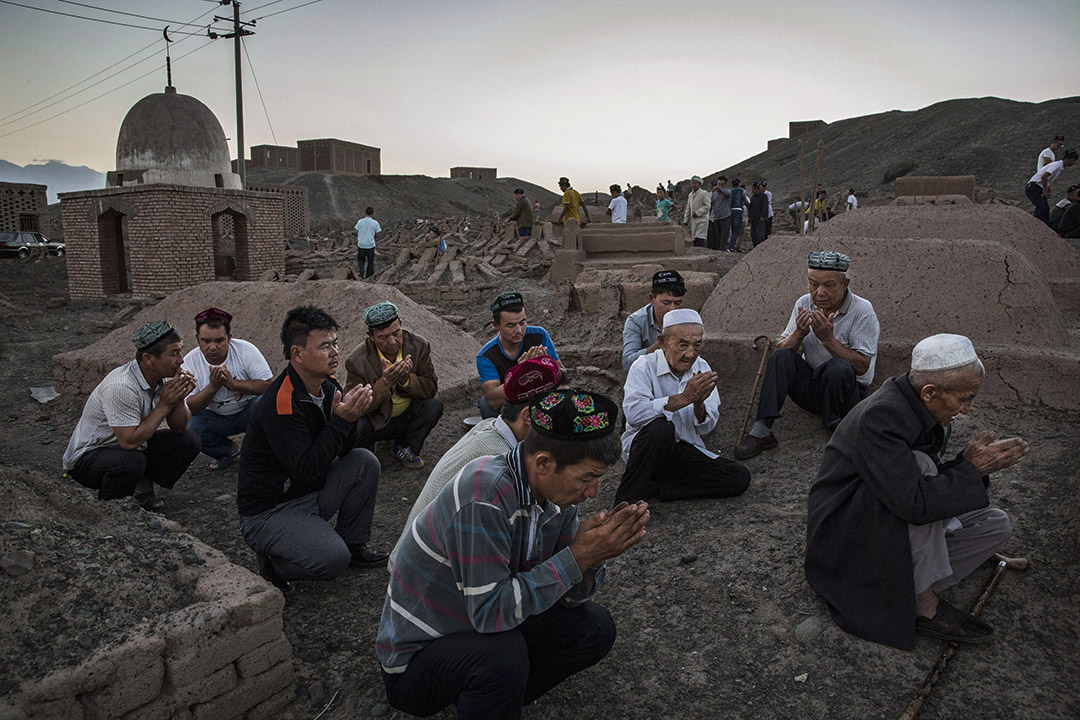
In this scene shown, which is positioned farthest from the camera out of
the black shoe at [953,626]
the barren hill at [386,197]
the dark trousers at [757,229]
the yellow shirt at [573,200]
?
the barren hill at [386,197]

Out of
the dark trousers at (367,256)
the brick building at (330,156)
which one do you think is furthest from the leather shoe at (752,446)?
the brick building at (330,156)

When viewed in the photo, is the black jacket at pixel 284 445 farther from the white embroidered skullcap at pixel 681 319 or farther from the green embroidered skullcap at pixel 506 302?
the white embroidered skullcap at pixel 681 319

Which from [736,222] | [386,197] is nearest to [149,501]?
[736,222]

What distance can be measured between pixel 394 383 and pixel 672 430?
1911 mm

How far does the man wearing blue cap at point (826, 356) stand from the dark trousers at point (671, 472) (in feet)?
1.83

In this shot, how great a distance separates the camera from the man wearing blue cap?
14.6ft

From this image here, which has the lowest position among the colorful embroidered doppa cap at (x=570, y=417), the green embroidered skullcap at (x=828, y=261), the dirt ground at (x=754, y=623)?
the dirt ground at (x=754, y=623)

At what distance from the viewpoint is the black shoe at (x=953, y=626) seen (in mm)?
2680

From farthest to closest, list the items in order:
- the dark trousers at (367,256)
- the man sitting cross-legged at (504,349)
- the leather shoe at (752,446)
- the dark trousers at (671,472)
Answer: the dark trousers at (367,256) → the man sitting cross-legged at (504,349) → the leather shoe at (752,446) → the dark trousers at (671,472)

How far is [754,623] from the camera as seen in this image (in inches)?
118

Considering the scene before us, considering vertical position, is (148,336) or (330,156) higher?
(330,156)

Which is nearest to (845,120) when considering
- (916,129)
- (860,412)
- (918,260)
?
(916,129)

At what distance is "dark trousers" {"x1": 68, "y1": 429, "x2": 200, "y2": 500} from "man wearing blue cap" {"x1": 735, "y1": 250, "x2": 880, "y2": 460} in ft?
11.6

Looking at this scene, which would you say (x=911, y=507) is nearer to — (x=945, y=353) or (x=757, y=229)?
(x=945, y=353)
